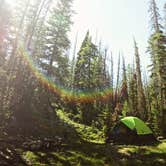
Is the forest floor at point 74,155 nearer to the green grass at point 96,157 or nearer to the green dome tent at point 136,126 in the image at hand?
the green grass at point 96,157

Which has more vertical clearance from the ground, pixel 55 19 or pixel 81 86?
pixel 55 19

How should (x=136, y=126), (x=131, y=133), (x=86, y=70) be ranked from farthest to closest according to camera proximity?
(x=86, y=70) → (x=136, y=126) → (x=131, y=133)

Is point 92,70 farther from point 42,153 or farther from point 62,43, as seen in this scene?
point 42,153

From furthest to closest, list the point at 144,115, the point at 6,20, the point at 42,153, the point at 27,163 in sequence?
1. the point at 144,115
2. the point at 6,20
3. the point at 42,153
4. the point at 27,163

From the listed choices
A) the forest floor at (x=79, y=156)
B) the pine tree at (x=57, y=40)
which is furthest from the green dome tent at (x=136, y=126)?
the pine tree at (x=57, y=40)

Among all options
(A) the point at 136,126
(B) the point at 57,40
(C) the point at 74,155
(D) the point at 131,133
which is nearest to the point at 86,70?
(B) the point at 57,40

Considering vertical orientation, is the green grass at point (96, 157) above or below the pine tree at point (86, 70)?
below

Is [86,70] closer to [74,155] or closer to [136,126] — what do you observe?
[136,126]

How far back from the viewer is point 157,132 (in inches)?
1084

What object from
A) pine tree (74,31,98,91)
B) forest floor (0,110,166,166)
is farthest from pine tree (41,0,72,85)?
forest floor (0,110,166,166)

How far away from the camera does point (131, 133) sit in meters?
23.1

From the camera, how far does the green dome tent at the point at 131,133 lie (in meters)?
23.0

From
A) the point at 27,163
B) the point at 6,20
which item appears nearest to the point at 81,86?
the point at 6,20

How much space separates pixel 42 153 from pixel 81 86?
3056 centimetres
